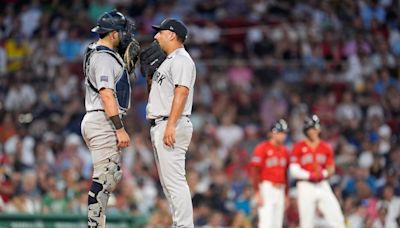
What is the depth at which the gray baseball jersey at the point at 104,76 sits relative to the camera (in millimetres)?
8953

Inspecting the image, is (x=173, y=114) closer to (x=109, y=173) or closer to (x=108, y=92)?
(x=108, y=92)

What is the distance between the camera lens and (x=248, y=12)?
20859 mm

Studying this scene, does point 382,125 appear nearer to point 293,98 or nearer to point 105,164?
point 293,98

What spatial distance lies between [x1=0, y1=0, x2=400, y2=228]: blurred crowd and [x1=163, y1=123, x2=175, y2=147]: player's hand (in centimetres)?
730

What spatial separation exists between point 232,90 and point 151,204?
11.7 feet

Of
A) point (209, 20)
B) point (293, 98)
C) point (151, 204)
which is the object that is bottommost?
point (151, 204)

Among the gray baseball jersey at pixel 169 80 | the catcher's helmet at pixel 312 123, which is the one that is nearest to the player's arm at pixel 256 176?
the catcher's helmet at pixel 312 123

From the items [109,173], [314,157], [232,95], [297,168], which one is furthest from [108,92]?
[232,95]

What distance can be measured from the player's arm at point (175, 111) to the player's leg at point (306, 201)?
5.43 m

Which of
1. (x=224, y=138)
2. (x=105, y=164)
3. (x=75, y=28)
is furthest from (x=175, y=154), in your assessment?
(x=75, y=28)

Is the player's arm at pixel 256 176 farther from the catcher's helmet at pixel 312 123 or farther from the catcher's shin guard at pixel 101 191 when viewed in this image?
the catcher's shin guard at pixel 101 191

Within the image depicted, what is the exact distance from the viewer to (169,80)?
9141 millimetres

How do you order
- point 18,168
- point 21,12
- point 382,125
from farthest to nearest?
point 21,12 < point 382,125 < point 18,168

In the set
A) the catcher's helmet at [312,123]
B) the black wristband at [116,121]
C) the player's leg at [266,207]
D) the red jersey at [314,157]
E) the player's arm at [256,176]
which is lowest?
the player's leg at [266,207]
